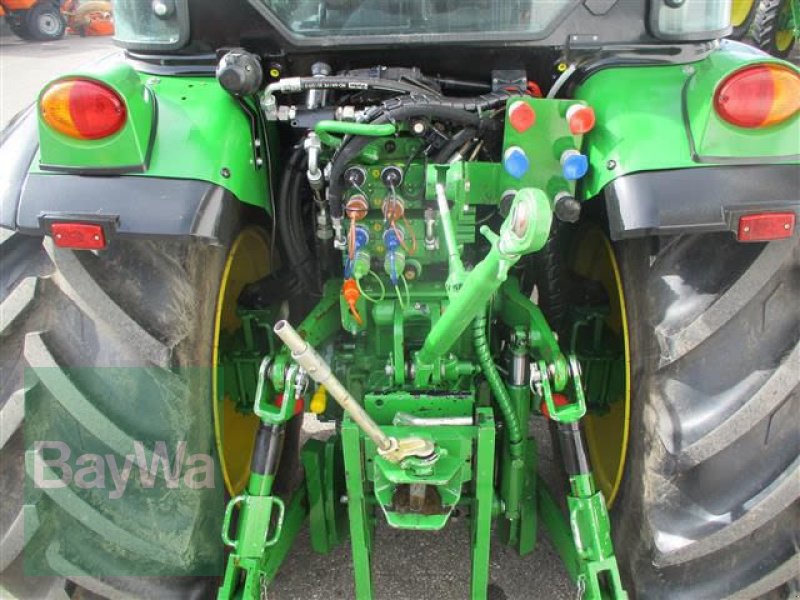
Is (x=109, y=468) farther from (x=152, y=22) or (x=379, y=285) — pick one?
(x=152, y=22)

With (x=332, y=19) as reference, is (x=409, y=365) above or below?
below

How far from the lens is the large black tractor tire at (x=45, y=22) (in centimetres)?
1361

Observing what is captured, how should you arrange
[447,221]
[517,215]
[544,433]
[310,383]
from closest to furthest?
[517,215]
[447,221]
[310,383]
[544,433]

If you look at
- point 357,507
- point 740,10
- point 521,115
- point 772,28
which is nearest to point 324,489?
A: point 357,507

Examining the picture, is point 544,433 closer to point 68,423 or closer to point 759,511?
point 759,511

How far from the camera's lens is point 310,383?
2086mm

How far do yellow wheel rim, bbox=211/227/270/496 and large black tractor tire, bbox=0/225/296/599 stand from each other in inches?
13.3

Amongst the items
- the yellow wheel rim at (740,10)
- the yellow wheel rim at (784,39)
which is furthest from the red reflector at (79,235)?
the yellow wheel rim at (784,39)

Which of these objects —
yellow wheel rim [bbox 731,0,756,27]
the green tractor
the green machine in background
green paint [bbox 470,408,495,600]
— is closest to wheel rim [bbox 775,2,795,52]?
yellow wheel rim [bbox 731,0,756,27]

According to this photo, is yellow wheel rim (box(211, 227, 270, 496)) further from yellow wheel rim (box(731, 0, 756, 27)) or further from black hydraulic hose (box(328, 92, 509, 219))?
yellow wheel rim (box(731, 0, 756, 27))

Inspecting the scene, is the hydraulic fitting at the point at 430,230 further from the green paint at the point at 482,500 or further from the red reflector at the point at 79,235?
the red reflector at the point at 79,235

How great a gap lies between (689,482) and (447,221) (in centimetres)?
81

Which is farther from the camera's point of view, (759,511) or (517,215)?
(759,511)

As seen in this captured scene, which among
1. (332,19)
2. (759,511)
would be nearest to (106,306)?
(332,19)
